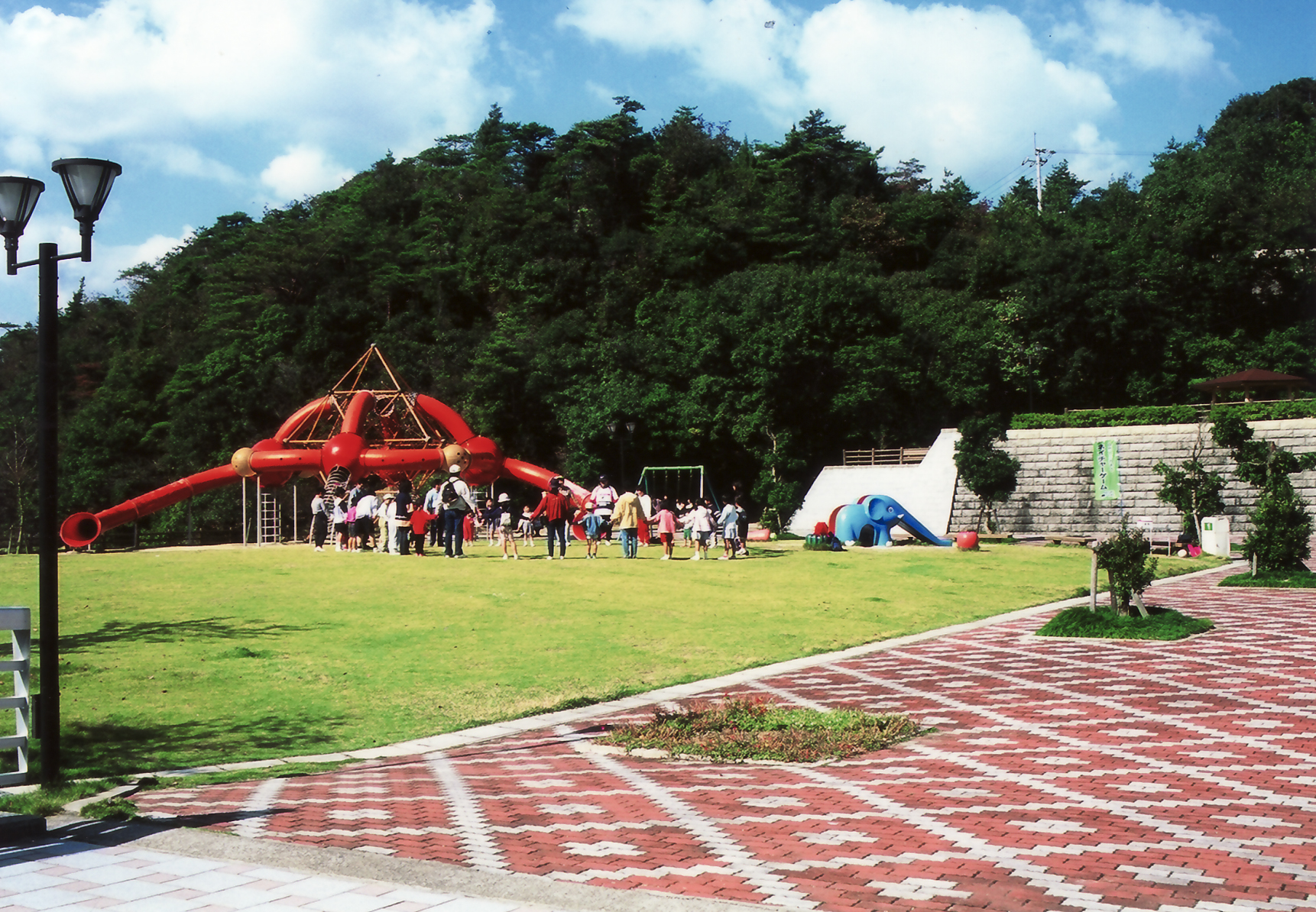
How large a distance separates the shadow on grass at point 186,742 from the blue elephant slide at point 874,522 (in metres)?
22.6

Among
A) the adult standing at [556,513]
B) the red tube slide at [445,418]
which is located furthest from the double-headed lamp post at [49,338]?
the red tube slide at [445,418]

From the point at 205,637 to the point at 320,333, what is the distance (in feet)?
141

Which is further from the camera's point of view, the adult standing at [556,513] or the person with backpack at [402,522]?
the person with backpack at [402,522]

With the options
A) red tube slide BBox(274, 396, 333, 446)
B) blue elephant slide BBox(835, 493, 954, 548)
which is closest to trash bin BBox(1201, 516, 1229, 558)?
blue elephant slide BBox(835, 493, 954, 548)

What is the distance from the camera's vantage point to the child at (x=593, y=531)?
24.8 m

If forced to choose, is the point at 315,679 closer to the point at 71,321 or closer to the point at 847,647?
the point at 847,647

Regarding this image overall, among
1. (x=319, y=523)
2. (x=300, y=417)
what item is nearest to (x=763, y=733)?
(x=319, y=523)

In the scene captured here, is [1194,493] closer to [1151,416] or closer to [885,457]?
[1151,416]

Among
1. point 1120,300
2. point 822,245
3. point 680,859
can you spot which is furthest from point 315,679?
point 822,245

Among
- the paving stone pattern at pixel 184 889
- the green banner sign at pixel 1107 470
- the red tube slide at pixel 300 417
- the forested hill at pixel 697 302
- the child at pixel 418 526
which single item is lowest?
the paving stone pattern at pixel 184 889

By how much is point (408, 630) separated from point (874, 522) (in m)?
19.3

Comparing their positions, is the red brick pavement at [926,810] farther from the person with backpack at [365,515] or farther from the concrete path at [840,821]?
the person with backpack at [365,515]

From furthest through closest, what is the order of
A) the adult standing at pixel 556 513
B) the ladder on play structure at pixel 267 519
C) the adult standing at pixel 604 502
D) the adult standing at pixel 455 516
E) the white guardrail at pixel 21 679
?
the ladder on play structure at pixel 267 519, the adult standing at pixel 604 502, the adult standing at pixel 455 516, the adult standing at pixel 556 513, the white guardrail at pixel 21 679

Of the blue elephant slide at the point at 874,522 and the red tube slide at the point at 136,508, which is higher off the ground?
the red tube slide at the point at 136,508
